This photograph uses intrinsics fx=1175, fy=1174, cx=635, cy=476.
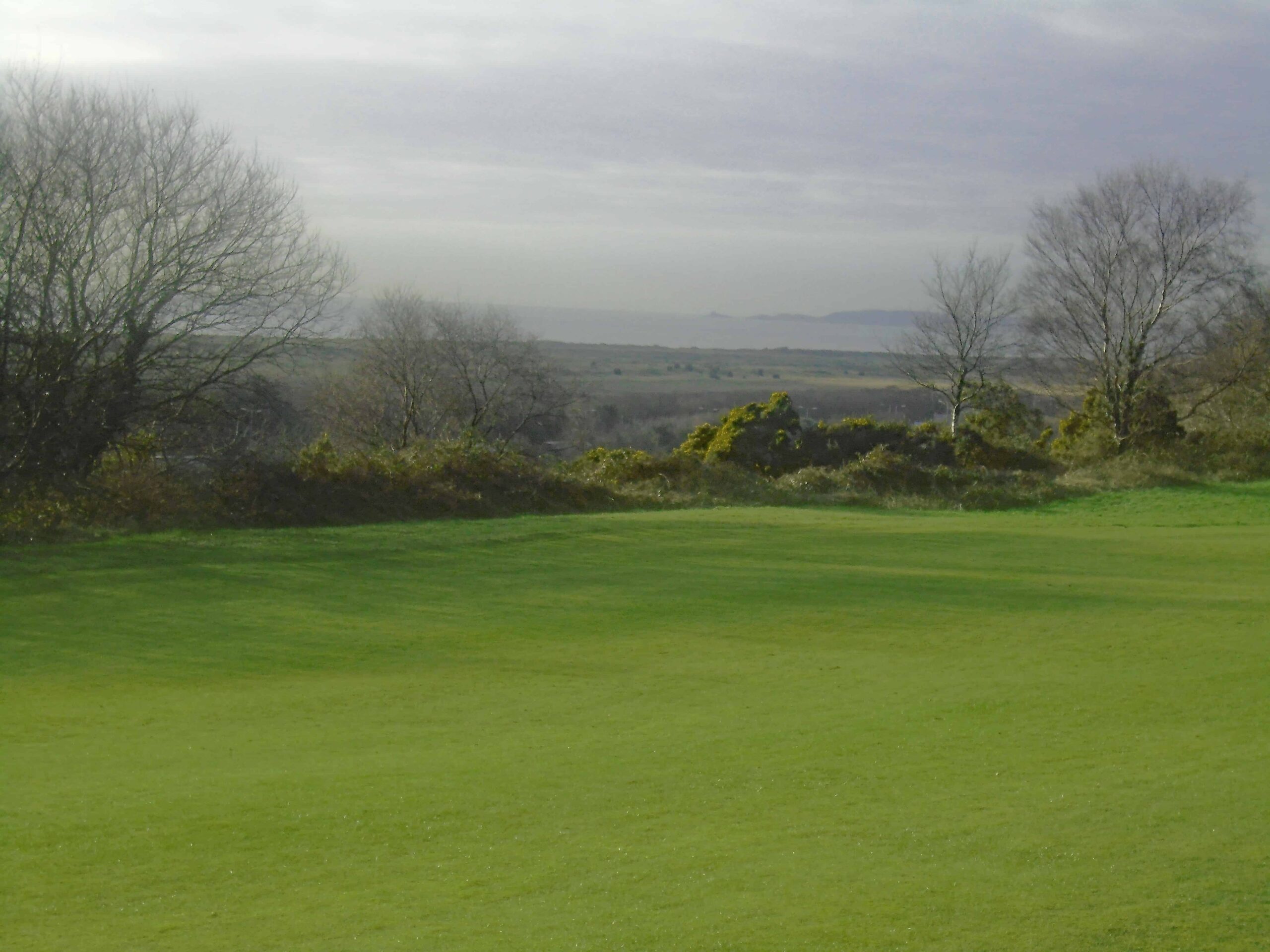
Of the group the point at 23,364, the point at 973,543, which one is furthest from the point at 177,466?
the point at 973,543

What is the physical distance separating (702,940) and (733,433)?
28.1 metres

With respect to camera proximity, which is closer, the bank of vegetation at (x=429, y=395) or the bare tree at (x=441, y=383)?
the bank of vegetation at (x=429, y=395)

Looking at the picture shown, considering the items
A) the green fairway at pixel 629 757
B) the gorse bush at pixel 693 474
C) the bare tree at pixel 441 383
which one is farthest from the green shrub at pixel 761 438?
the green fairway at pixel 629 757

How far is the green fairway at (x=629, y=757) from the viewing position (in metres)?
4.90

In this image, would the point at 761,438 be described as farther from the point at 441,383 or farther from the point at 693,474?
the point at 441,383

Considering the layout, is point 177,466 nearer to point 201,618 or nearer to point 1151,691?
point 201,618

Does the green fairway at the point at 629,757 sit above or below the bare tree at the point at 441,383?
below

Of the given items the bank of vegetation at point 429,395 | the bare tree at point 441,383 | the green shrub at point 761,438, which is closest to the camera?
the bank of vegetation at point 429,395

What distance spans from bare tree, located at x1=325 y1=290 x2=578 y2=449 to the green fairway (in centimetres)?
2260

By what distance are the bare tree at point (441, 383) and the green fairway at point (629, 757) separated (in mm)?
22597

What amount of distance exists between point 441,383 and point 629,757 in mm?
32799

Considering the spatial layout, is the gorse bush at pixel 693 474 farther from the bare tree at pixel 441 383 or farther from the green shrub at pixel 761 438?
the bare tree at pixel 441 383

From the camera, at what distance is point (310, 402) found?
37062 mm

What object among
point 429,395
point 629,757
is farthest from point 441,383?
point 629,757
